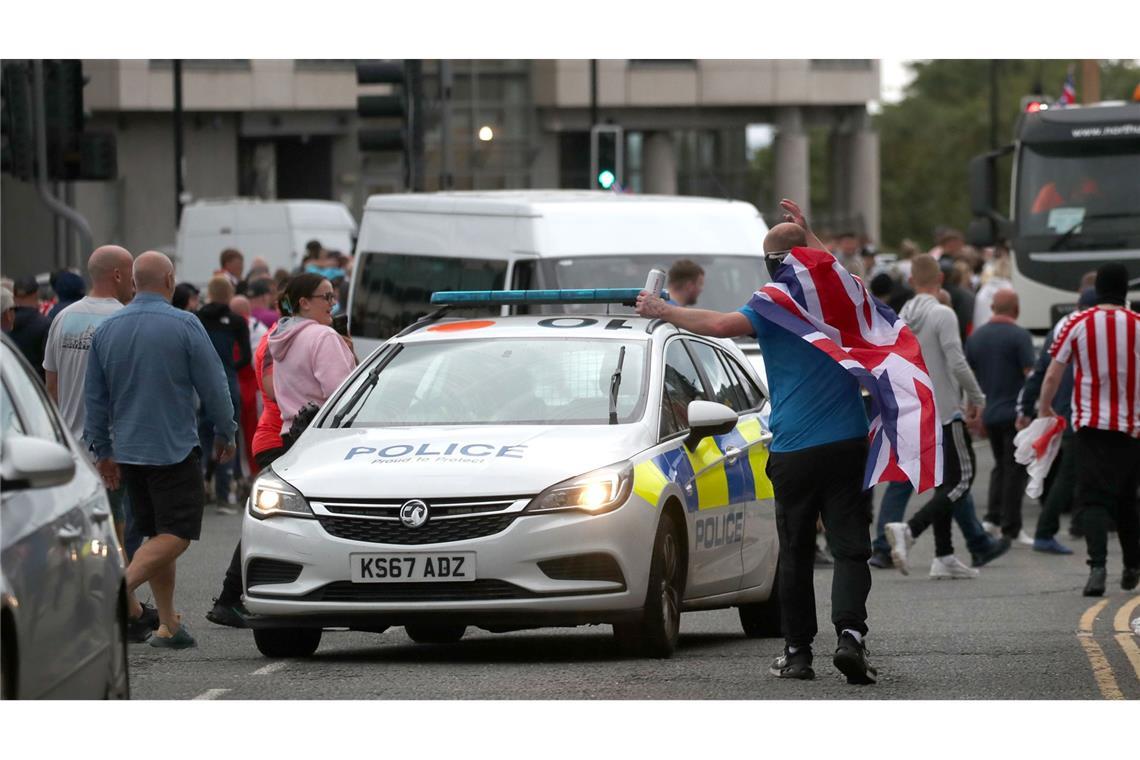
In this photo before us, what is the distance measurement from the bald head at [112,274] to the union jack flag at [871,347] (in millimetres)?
3813

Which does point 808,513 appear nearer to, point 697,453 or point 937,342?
point 697,453

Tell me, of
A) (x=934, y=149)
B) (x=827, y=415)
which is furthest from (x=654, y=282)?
(x=934, y=149)

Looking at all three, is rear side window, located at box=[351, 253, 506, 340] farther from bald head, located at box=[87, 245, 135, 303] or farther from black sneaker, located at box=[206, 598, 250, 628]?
black sneaker, located at box=[206, 598, 250, 628]

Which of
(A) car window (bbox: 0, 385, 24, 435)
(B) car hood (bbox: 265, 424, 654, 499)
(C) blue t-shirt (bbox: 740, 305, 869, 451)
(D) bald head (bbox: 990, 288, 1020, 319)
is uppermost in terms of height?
(A) car window (bbox: 0, 385, 24, 435)

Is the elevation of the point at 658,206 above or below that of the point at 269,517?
above

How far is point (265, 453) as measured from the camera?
11.7 meters

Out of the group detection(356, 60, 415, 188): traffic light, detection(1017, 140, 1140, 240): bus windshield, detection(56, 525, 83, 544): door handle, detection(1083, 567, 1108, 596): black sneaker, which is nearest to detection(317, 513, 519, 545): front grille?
detection(56, 525, 83, 544): door handle

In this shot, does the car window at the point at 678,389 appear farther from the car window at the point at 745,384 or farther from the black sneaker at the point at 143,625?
the black sneaker at the point at 143,625

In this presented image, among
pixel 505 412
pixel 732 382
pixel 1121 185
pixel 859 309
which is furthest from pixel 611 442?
pixel 1121 185

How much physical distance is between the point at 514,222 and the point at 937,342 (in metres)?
3.47

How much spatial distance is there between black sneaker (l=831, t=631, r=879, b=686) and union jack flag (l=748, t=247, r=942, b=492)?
2.06ft

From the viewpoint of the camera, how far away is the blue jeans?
1573 cm

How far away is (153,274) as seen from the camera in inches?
425

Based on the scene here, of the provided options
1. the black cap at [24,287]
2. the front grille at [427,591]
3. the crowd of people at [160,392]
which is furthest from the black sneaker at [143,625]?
the black cap at [24,287]
